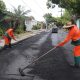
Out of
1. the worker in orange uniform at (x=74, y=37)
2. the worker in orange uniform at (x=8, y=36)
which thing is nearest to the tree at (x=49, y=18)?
the worker in orange uniform at (x=8, y=36)

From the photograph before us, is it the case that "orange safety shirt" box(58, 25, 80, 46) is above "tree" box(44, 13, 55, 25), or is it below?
above

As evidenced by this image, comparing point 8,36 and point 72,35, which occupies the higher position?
point 72,35

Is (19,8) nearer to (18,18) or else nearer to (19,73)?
(18,18)

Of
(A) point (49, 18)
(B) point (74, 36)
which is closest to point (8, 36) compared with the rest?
(B) point (74, 36)

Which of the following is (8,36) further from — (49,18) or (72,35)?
(49,18)

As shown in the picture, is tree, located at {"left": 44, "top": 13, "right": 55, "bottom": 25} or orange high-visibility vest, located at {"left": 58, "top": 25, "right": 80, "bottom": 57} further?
tree, located at {"left": 44, "top": 13, "right": 55, "bottom": 25}

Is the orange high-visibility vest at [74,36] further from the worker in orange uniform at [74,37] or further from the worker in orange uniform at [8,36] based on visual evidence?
the worker in orange uniform at [8,36]

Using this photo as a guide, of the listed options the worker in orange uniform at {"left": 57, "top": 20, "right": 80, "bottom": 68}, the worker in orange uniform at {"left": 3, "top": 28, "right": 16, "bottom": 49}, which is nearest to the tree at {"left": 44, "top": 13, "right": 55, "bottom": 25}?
the worker in orange uniform at {"left": 3, "top": 28, "right": 16, "bottom": 49}

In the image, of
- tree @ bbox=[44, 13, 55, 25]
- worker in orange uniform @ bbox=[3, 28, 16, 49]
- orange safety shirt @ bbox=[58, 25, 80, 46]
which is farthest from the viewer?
tree @ bbox=[44, 13, 55, 25]

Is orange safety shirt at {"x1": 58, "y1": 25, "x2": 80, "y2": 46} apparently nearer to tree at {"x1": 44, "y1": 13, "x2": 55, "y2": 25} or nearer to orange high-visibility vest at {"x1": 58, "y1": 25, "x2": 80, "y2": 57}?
orange high-visibility vest at {"x1": 58, "y1": 25, "x2": 80, "y2": 57}

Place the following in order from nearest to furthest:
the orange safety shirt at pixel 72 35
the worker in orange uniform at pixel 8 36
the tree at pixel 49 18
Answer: the orange safety shirt at pixel 72 35
the worker in orange uniform at pixel 8 36
the tree at pixel 49 18

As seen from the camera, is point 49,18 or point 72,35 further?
point 49,18

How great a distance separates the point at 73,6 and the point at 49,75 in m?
35.3

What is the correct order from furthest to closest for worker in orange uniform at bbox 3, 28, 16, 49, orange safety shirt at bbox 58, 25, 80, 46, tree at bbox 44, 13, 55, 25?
1. tree at bbox 44, 13, 55, 25
2. worker in orange uniform at bbox 3, 28, 16, 49
3. orange safety shirt at bbox 58, 25, 80, 46
